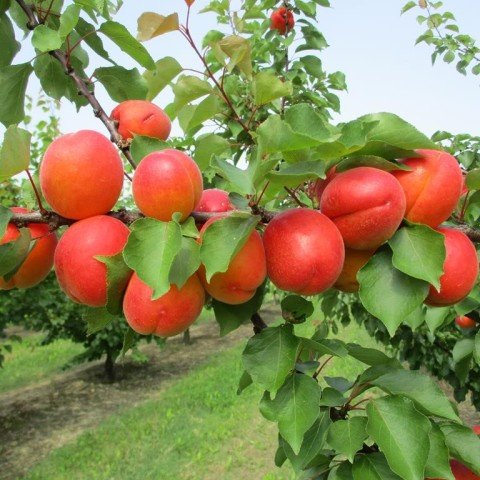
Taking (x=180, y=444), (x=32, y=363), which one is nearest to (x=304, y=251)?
(x=180, y=444)

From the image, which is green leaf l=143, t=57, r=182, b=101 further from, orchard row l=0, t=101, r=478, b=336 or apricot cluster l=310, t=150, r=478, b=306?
apricot cluster l=310, t=150, r=478, b=306

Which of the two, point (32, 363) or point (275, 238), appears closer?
point (275, 238)

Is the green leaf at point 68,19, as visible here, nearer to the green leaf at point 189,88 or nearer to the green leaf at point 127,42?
the green leaf at point 127,42

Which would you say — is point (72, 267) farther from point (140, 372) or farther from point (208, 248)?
point (140, 372)

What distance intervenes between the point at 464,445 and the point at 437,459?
123 mm

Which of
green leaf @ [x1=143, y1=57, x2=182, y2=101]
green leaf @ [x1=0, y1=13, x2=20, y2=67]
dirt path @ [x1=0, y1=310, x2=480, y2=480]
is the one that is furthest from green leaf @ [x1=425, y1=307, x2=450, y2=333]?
dirt path @ [x1=0, y1=310, x2=480, y2=480]

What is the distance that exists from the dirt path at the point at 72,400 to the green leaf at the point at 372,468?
5.04 m

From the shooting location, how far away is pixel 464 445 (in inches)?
37.9

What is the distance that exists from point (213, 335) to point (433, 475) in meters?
11.0

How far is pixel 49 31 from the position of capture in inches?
35.9

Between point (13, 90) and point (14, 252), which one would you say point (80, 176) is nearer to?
point (14, 252)

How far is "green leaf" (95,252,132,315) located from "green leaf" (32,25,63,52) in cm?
47

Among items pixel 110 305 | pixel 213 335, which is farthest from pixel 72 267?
pixel 213 335

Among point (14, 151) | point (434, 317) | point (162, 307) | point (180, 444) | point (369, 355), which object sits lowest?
point (180, 444)
